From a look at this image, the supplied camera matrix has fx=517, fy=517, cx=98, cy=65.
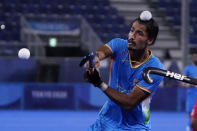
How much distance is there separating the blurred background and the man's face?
28.0 feet

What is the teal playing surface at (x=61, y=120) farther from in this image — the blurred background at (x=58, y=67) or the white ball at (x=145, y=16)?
the white ball at (x=145, y=16)

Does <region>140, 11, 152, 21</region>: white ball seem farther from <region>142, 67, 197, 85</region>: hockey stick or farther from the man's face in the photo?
<region>142, 67, 197, 85</region>: hockey stick

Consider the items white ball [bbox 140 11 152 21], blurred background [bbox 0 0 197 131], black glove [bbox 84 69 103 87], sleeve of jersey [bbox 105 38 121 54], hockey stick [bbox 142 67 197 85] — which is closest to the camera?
black glove [bbox 84 69 103 87]

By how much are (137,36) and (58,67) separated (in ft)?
46.7

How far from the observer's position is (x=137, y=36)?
4.96 m

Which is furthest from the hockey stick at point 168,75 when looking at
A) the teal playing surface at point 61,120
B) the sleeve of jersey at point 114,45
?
the teal playing surface at point 61,120

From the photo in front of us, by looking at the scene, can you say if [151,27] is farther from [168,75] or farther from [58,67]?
[58,67]

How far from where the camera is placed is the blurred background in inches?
663

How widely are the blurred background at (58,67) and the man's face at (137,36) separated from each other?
8.53 meters

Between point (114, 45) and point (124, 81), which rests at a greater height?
point (114, 45)

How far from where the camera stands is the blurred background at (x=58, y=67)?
1683 cm

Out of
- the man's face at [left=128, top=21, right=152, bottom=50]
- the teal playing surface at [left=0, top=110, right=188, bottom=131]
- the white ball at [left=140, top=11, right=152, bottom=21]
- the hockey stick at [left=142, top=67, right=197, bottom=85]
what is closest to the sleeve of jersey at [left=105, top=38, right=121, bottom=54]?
the man's face at [left=128, top=21, right=152, bottom=50]

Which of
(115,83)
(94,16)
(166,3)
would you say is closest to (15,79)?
(94,16)

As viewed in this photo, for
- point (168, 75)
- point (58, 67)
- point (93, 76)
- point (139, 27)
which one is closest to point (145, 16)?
point (139, 27)
